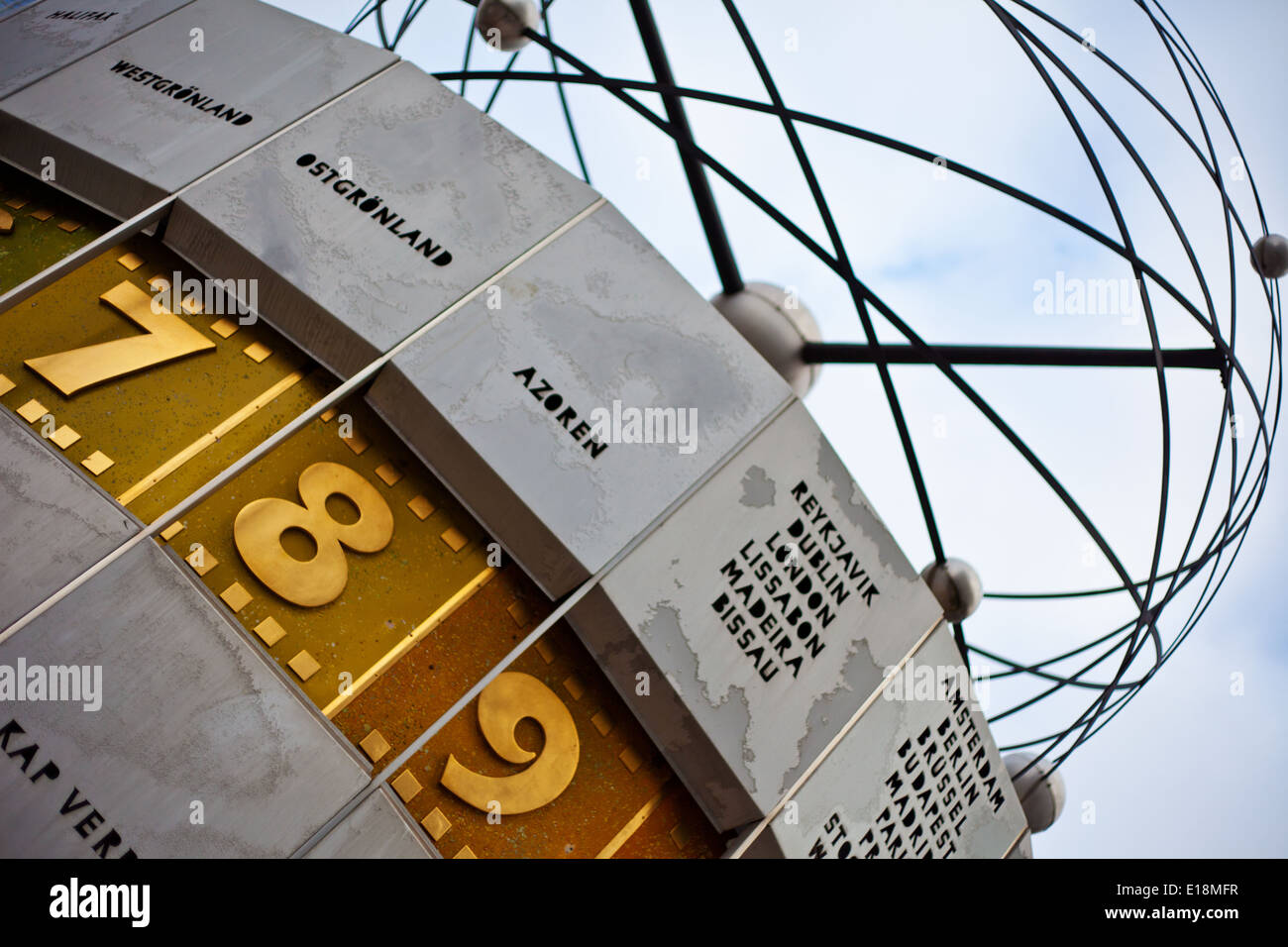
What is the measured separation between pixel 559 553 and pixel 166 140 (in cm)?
424

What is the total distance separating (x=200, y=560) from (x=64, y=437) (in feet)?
3.75

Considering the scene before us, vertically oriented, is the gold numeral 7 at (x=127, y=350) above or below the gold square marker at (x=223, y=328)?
above

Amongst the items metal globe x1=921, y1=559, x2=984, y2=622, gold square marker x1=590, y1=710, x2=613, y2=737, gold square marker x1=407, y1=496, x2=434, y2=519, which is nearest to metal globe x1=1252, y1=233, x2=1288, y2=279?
metal globe x1=921, y1=559, x2=984, y2=622

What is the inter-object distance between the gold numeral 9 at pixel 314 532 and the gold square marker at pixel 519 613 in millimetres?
931

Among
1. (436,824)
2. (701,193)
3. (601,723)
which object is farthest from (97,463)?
(701,193)

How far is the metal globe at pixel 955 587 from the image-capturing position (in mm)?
8141

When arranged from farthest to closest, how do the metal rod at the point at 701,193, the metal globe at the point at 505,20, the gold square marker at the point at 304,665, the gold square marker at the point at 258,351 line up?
the metal rod at the point at 701,193 → the metal globe at the point at 505,20 → the gold square marker at the point at 258,351 → the gold square marker at the point at 304,665

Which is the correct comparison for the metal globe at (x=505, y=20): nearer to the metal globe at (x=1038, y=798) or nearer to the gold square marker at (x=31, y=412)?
the gold square marker at (x=31, y=412)

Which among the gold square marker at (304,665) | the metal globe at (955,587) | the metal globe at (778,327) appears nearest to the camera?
the gold square marker at (304,665)

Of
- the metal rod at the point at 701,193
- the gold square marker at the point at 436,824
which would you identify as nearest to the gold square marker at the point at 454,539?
the gold square marker at the point at 436,824

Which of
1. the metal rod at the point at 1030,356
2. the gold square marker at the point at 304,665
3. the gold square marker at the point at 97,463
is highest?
the gold square marker at the point at 97,463
